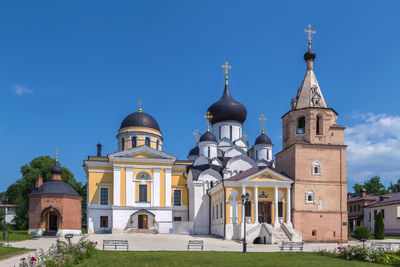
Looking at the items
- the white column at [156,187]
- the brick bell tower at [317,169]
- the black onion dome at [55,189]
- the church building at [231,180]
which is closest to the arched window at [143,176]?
the church building at [231,180]

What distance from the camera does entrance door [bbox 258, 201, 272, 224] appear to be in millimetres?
33594

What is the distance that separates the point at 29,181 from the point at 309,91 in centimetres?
3579

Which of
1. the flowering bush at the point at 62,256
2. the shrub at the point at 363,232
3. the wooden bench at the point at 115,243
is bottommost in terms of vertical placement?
the shrub at the point at 363,232

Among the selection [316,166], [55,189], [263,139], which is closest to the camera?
[316,166]

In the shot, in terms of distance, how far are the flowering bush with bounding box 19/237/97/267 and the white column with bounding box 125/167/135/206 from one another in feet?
62.7

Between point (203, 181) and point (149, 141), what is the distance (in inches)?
293

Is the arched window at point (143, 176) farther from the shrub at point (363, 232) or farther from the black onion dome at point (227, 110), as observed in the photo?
the shrub at point (363, 232)

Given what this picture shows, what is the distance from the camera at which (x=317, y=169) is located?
33906 millimetres

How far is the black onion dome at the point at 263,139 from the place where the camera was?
46281mm

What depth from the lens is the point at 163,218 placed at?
39.2 meters

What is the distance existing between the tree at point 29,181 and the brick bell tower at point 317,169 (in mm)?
31981

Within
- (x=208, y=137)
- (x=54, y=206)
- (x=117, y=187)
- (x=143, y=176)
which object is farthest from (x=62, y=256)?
(x=208, y=137)

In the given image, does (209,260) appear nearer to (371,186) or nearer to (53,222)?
(53,222)

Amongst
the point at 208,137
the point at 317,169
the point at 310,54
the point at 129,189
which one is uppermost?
the point at 310,54
